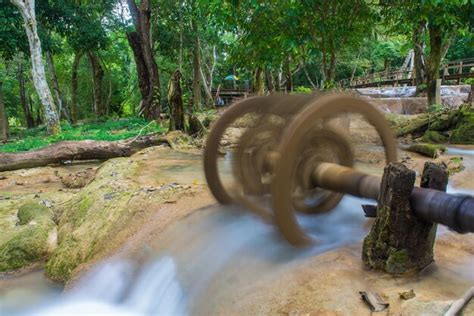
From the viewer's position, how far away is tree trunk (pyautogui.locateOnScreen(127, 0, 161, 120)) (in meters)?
17.5

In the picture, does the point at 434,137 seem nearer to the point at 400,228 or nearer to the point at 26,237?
the point at 400,228

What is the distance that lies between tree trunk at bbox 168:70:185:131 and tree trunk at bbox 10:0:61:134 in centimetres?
471

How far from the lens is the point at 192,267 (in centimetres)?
457

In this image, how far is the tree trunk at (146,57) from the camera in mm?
17531

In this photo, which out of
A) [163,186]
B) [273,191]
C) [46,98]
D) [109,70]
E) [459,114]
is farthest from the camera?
[109,70]

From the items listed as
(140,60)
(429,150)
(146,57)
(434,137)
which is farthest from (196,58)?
(429,150)

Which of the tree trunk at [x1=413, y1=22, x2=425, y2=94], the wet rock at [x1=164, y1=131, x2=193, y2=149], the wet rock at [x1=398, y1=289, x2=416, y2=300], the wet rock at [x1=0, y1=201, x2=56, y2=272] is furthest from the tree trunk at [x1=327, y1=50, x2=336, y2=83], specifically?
the wet rock at [x1=398, y1=289, x2=416, y2=300]

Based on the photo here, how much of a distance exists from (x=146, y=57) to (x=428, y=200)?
53.8 feet

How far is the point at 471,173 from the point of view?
7125mm

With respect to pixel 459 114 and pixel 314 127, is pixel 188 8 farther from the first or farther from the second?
pixel 314 127

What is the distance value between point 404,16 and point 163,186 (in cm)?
725

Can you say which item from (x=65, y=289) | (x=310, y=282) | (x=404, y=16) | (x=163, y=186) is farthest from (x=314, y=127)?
(x=404, y=16)

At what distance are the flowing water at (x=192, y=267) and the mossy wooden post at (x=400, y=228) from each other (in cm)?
75

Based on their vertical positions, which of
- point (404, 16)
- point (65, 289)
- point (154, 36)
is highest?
point (154, 36)
